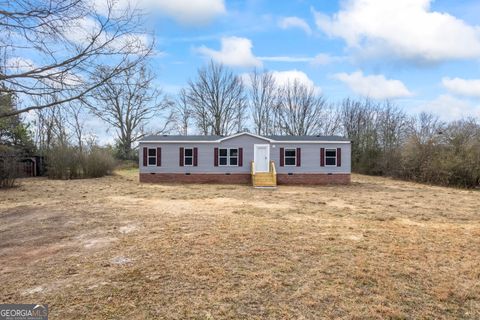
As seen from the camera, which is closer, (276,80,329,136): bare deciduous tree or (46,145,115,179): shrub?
(46,145,115,179): shrub

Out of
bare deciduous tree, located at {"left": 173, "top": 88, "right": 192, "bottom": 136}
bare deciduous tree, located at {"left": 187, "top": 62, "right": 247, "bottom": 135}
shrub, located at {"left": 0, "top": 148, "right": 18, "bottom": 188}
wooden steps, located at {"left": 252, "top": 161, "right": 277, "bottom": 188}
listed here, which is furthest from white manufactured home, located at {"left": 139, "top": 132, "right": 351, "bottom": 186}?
bare deciduous tree, located at {"left": 173, "top": 88, "right": 192, "bottom": 136}

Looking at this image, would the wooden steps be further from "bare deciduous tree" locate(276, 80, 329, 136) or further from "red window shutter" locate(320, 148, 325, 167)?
"bare deciduous tree" locate(276, 80, 329, 136)

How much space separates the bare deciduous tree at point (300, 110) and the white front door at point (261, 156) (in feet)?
50.9

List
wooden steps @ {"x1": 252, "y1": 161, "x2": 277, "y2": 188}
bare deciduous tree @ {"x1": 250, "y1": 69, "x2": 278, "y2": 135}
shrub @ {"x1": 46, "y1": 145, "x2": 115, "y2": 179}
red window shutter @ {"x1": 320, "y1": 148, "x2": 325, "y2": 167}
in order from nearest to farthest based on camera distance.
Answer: wooden steps @ {"x1": 252, "y1": 161, "x2": 277, "y2": 188} < red window shutter @ {"x1": 320, "y1": 148, "x2": 325, "y2": 167} < shrub @ {"x1": 46, "y1": 145, "x2": 115, "y2": 179} < bare deciduous tree @ {"x1": 250, "y1": 69, "x2": 278, "y2": 135}

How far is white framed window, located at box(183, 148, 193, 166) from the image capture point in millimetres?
18891

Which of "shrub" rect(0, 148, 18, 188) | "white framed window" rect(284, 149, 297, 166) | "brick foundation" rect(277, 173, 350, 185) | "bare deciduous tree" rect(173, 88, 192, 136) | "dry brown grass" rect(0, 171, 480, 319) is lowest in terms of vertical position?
"dry brown grass" rect(0, 171, 480, 319)

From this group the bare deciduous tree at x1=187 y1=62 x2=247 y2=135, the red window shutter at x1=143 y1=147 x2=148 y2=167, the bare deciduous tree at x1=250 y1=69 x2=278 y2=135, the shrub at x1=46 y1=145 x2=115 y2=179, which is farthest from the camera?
the bare deciduous tree at x1=250 y1=69 x2=278 y2=135

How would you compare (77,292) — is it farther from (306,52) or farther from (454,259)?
(306,52)

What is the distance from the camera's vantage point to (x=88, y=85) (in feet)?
16.7

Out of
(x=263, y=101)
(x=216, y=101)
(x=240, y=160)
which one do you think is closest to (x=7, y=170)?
(x=240, y=160)

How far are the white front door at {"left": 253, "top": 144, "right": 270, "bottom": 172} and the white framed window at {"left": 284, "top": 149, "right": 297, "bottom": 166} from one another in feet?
3.51

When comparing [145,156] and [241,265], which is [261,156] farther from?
[241,265]

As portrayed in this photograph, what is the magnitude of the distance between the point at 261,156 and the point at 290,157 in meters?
1.70

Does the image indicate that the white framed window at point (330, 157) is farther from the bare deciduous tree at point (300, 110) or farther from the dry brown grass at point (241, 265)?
the bare deciduous tree at point (300, 110)
